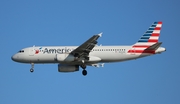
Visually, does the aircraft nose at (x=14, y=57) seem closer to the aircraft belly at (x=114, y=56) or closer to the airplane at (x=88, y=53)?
the airplane at (x=88, y=53)

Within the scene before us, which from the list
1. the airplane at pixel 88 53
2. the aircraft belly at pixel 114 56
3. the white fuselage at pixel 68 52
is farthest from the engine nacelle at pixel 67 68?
the aircraft belly at pixel 114 56

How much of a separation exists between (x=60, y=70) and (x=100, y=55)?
22.4 feet

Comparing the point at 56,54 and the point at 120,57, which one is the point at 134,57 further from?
the point at 56,54

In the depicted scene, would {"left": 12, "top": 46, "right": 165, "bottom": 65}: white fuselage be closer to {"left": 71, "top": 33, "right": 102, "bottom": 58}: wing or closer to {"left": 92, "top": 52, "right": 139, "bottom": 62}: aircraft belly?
{"left": 92, "top": 52, "right": 139, "bottom": 62}: aircraft belly

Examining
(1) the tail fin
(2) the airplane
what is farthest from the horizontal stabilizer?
(1) the tail fin

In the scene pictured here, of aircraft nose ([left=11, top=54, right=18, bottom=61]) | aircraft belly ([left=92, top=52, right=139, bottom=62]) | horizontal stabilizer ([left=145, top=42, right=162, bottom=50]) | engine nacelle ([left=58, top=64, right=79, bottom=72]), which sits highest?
aircraft nose ([left=11, top=54, right=18, bottom=61])

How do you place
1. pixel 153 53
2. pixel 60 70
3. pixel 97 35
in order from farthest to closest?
1. pixel 60 70
2. pixel 153 53
3. pixel 97 35

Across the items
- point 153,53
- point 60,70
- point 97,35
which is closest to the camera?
point 97,35

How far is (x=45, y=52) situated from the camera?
208 ft

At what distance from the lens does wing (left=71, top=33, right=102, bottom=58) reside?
59.0 metres

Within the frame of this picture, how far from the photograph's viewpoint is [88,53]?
61.7 m

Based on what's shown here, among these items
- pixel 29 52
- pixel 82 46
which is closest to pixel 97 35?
pixel 82 46

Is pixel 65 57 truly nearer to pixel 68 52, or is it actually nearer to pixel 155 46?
pixel 68 52

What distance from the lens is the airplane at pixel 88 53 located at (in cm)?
6081
